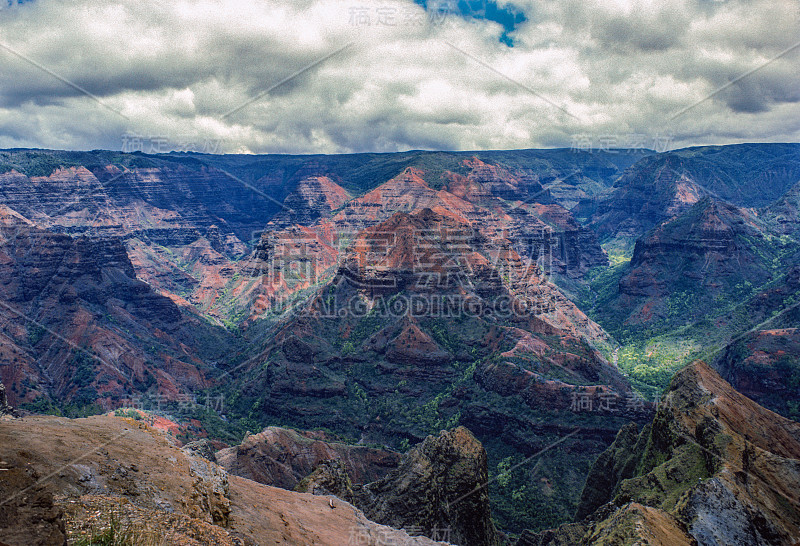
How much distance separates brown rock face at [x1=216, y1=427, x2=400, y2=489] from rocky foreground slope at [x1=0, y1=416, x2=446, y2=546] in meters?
26.1

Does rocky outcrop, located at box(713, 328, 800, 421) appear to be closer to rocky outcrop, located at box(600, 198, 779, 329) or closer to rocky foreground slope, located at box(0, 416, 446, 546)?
rocky outcrop, located at box(600, 198, 779, 329)

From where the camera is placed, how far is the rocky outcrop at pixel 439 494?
4675 centimetres

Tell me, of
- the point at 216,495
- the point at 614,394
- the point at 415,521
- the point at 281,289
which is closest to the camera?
the point at 216,495

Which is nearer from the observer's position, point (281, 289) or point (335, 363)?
point (335, 363)

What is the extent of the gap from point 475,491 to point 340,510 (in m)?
17.0

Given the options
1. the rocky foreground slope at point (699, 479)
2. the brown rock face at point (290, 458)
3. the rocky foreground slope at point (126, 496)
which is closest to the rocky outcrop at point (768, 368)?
the rocky foreground slope at point (699, 479)

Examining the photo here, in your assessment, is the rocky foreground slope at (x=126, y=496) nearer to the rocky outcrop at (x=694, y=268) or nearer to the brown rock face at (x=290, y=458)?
the brown rock face at (x=290, y=458)

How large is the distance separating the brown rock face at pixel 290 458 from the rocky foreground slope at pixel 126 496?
1027 inches

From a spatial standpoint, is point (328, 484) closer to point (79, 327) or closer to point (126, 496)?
point (126, 496)

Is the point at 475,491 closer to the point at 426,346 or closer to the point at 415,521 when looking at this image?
the point at 415,521

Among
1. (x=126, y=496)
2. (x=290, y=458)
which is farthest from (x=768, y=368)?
(x=126, y=496)

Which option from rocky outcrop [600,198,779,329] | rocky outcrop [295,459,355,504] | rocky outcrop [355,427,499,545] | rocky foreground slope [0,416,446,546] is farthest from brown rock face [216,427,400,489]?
rocky outcrop [600,198,779,329]

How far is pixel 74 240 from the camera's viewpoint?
392 ft

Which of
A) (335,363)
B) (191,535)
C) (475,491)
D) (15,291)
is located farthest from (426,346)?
(15,291)
